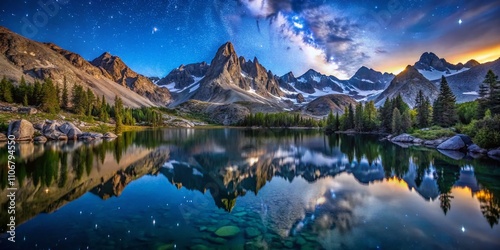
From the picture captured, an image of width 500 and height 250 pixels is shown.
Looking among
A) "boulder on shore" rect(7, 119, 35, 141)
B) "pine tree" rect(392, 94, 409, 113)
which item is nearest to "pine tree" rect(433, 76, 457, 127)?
"pine tree" rect(392, 94, 409, 113)

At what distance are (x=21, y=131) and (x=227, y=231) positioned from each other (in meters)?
77.2

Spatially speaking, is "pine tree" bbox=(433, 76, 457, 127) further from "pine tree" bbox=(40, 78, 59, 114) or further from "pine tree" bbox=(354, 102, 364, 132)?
"pine tree" bbox=(40, 78, 59, 114)

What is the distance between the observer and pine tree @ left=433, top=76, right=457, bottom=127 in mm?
71150

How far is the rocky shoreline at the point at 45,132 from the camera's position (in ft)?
207

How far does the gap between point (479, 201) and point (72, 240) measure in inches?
1036

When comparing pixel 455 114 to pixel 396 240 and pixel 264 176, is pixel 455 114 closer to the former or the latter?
pixel 264 176

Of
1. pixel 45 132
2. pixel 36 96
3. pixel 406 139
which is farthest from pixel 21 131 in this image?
pixel 406 139

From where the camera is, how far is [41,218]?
14.4 meters

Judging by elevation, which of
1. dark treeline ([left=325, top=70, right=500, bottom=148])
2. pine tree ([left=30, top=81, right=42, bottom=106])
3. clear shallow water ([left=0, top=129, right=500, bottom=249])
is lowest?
clear shallow water ([left=0, top=129, right=500, bottom=249])

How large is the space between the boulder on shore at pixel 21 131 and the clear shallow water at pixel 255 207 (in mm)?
45661

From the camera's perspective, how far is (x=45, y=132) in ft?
227

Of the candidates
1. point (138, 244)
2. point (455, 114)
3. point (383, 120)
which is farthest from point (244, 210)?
point (383, 120)

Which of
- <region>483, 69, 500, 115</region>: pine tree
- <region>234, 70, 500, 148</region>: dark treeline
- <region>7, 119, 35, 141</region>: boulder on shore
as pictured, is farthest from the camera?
<region>7, 119, 35, 141</region>: boulder on shore

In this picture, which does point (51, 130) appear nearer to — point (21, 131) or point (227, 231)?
point (21, 131)
